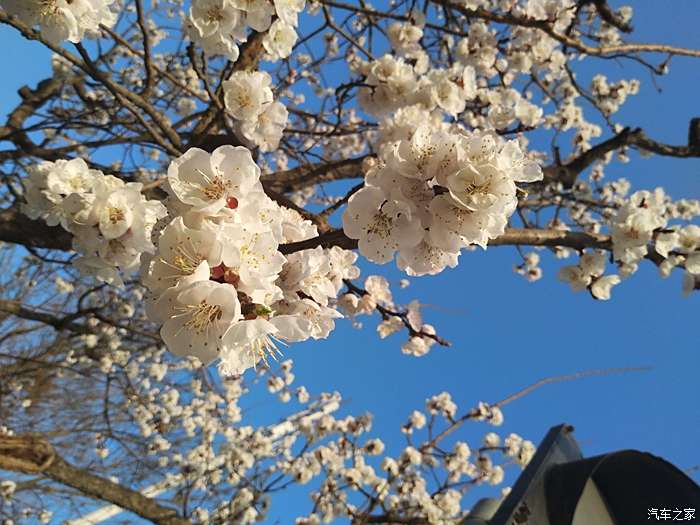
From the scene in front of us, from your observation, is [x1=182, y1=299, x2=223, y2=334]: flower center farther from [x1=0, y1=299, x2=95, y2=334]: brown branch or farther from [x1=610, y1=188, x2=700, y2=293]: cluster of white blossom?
[x1=0, y1=299, x2=95, y2=334]: brown branch

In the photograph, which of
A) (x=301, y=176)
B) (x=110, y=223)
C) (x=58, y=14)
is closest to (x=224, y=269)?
(x=110, y=223)

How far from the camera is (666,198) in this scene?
5.66m

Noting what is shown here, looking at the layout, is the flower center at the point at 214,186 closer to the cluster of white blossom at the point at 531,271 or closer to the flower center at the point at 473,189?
the flower center at the point at 473,189

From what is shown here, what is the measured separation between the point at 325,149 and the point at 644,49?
3.22m

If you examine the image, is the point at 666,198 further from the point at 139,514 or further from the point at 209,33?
the point at 139,514

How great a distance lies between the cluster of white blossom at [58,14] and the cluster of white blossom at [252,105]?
65 centimetres

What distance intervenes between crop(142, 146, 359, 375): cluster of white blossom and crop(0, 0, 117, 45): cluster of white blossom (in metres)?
Result: 0.92

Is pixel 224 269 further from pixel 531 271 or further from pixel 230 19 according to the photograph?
pixel 531 271

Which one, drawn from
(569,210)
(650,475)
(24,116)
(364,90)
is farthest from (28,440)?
(569,210)

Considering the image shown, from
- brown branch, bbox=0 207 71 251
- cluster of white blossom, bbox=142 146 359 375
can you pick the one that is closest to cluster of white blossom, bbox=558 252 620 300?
cluster of white blossom, bbox=142 146 359 375

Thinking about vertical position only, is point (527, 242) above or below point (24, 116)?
below

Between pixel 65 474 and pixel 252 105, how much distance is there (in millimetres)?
2490

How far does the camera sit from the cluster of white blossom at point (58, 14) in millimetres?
1564

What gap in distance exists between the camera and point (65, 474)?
9.57 ft
